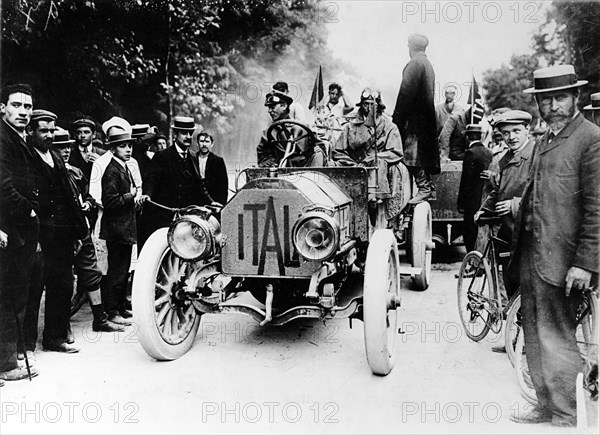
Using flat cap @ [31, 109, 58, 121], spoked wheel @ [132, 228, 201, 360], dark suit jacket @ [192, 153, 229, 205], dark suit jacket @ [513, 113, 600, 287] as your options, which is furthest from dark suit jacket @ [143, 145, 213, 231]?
dark suit jacket @ [513, 113, 600, 287]

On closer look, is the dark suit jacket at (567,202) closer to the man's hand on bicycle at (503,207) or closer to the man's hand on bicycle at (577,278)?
the man's hand on bicycle at (577,278)

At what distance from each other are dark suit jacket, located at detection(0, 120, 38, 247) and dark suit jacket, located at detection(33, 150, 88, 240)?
13cm

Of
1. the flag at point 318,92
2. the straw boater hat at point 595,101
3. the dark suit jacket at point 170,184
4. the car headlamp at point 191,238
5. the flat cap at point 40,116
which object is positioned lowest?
the car headlamp at point 191,238

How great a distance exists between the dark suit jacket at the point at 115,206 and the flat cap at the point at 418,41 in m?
2.84

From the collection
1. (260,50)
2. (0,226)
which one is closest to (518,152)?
(0,226)

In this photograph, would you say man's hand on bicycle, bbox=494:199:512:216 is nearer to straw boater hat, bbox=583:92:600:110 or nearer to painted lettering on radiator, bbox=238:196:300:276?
straw boater hat, bbox=583:92:600:110

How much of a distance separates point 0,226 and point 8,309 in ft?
1.83

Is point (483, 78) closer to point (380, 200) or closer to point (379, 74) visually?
point (379, 74)

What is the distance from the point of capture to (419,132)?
639 centimetres

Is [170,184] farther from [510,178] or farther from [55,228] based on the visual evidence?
[510,178]

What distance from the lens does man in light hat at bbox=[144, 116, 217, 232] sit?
5.46 m

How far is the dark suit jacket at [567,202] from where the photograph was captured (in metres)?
2.80

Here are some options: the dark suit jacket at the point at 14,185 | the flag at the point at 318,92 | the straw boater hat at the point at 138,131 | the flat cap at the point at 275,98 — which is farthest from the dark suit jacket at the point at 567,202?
the flag at the point at 318,92

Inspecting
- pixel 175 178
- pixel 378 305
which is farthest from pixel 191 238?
pixel 175 178
